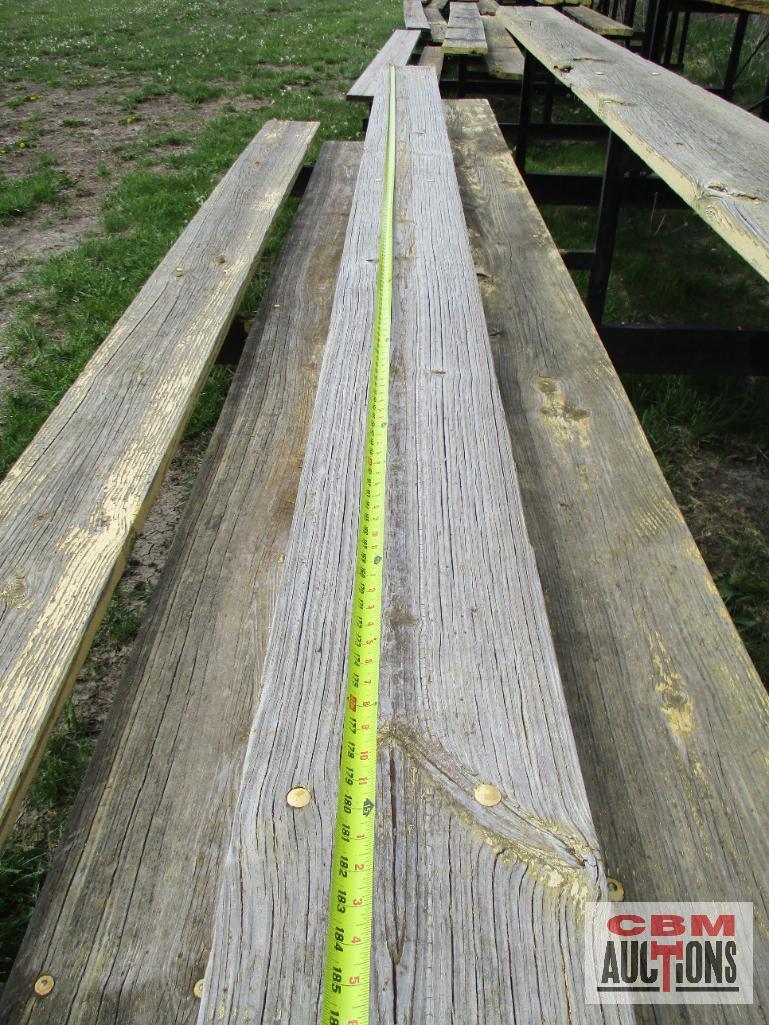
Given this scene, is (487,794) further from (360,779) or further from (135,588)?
(135,588)

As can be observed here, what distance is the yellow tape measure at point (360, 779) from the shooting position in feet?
2.32

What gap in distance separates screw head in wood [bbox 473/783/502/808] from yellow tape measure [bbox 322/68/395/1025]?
118mm

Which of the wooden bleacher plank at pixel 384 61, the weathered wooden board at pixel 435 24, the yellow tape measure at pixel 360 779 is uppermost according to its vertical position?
the weathered wooden board at pixel 435 24

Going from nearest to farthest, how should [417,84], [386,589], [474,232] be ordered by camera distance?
1. [386,589]
2. [474,232]
3. [417,84]

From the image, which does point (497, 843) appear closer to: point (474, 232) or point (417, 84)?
point (474, 232)

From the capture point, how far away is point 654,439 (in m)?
3.17

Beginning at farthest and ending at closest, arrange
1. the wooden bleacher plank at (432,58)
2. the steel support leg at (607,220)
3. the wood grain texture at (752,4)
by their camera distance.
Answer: the wooden bleacher plank at (432,58), the wood grain texture at (752,4), the steel support leg at (607,220)

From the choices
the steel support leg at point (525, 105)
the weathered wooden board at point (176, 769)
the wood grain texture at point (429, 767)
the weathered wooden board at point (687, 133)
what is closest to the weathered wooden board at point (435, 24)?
the steel support leg at point (525, 105)

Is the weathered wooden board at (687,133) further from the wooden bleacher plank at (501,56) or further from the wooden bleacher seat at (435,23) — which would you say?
the wooden bleacher seat at (435,23)

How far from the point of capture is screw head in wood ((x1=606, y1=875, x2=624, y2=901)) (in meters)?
1.01

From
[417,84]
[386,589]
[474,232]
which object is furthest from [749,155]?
[417,84]

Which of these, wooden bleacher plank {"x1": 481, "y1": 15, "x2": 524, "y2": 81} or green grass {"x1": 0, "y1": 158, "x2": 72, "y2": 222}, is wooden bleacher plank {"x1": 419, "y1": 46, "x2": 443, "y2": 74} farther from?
green grass {"x1": 0, "y1": 158, "x2": 72, "y2": 222}

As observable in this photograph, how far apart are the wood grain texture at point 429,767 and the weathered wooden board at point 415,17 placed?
267 inches

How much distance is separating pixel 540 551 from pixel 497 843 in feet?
2.32
